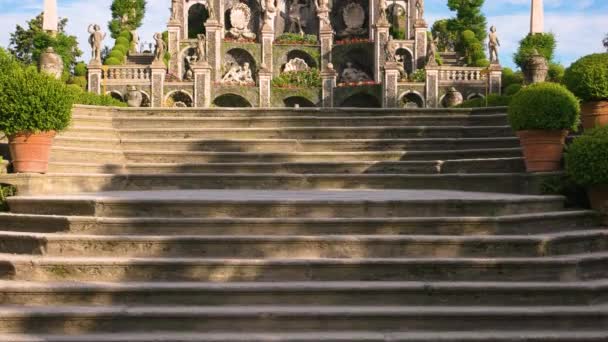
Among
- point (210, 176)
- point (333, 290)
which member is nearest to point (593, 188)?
point (333, 290)

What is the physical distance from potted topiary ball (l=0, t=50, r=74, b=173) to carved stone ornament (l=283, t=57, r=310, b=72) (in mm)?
31662

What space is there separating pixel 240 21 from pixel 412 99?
1516 centimetres

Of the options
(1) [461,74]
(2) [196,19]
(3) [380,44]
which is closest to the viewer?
(1) [461,74]

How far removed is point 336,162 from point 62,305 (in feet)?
16.8

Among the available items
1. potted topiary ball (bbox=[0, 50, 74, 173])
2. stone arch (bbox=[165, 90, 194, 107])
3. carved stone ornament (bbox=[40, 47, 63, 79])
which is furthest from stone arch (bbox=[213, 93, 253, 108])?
potted topiary ball (bbox=[0, 50, 74, 173])

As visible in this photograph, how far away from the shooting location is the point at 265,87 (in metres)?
36.6

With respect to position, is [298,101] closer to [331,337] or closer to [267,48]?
[267,48]

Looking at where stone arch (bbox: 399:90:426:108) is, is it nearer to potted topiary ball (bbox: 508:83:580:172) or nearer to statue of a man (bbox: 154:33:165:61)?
statue of a man (bbox: 154:33:165:61)

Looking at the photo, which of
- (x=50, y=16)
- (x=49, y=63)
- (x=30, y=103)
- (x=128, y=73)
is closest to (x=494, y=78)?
(x=128, y=73)

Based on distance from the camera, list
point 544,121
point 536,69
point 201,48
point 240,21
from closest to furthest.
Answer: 1. point 544,121
2. point 536,69
3. point 201,48
4. point 240,21

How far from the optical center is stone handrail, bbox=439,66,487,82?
3225cm

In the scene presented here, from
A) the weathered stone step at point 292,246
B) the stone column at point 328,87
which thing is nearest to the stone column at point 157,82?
the stone column at point 328,87

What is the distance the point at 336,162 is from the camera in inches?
394

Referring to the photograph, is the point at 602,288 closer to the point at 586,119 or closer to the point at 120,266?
the point at 586,119
